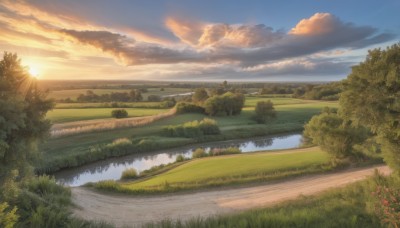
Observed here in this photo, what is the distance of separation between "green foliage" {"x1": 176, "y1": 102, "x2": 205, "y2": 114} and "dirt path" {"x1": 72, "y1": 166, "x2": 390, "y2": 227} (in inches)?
1543

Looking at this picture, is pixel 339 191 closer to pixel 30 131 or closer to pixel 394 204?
pixel 394 204

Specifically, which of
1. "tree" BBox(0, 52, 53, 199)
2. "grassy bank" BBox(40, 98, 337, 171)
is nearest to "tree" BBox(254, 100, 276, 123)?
"grassy bank" BBox(40, 98, 337, 171)

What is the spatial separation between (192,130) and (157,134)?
17.2 ft

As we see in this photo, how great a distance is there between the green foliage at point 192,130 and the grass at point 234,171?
19496 mm

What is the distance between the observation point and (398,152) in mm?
11789

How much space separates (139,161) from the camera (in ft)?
102

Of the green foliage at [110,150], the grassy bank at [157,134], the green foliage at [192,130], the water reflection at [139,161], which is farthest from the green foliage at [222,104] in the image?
the green foliage at [110,150]

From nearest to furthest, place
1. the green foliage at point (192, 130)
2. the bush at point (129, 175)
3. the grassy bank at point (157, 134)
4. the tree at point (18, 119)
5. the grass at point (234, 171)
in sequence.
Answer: the tree at point (18, 119) < the grass at point (234, 171) < the bush at point (129, 175) < the grassy bank at point (157, 134) < the green foliage at point (192, 130)

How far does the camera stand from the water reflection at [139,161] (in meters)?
25.6

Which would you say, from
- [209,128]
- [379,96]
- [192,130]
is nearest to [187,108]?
[209,128]

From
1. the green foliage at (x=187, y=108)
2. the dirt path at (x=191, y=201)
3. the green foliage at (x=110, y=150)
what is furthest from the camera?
the green foliage at (x=187, y=108)

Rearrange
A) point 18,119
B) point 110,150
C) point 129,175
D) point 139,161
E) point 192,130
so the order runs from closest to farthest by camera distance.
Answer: point 18,119
point 129,175
point 139,161
point 110,150
point 192,130

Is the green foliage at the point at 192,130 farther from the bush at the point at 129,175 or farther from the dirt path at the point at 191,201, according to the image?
the dirt path at the point at 191,201

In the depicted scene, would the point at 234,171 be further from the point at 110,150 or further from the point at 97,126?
the point at 97,126
